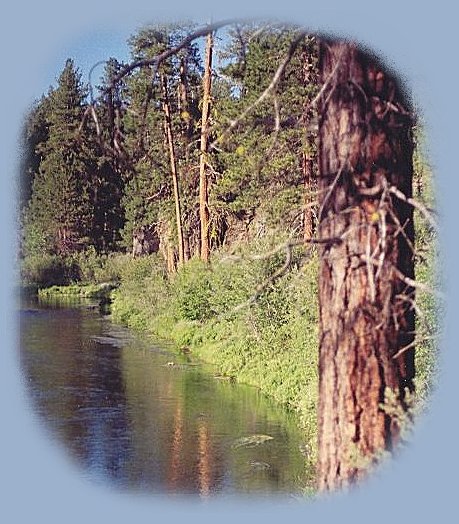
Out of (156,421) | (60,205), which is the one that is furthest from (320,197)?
(60,205)

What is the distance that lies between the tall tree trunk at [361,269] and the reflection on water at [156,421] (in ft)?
13.6

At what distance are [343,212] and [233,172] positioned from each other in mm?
9011

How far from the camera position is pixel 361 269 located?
6.65 ft

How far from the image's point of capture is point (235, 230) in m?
12.8

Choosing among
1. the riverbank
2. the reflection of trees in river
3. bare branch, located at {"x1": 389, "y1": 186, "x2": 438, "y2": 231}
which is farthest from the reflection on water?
bare branch, located at {"x1": 389, "y1": 186, "x2": 438, "y2": 231}

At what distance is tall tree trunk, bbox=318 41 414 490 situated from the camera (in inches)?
79.2

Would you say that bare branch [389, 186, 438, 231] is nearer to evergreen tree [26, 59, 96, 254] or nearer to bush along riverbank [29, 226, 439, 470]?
bush along riverbank [29, 226, 439, 470]

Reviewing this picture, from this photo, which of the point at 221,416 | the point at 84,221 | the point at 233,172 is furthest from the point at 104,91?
the point at 84,221

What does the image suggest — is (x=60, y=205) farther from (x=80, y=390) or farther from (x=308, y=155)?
(x=308, y=155)

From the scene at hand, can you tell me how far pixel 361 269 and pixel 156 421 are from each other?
23.9 ft

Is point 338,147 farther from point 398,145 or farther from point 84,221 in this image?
point 84,221

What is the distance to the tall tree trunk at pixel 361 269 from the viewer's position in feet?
6.60

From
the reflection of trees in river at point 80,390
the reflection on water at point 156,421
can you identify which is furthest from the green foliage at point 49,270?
the reflection on water at point 156,421

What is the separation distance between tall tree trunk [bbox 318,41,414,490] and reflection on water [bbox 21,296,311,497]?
13.6 ft
